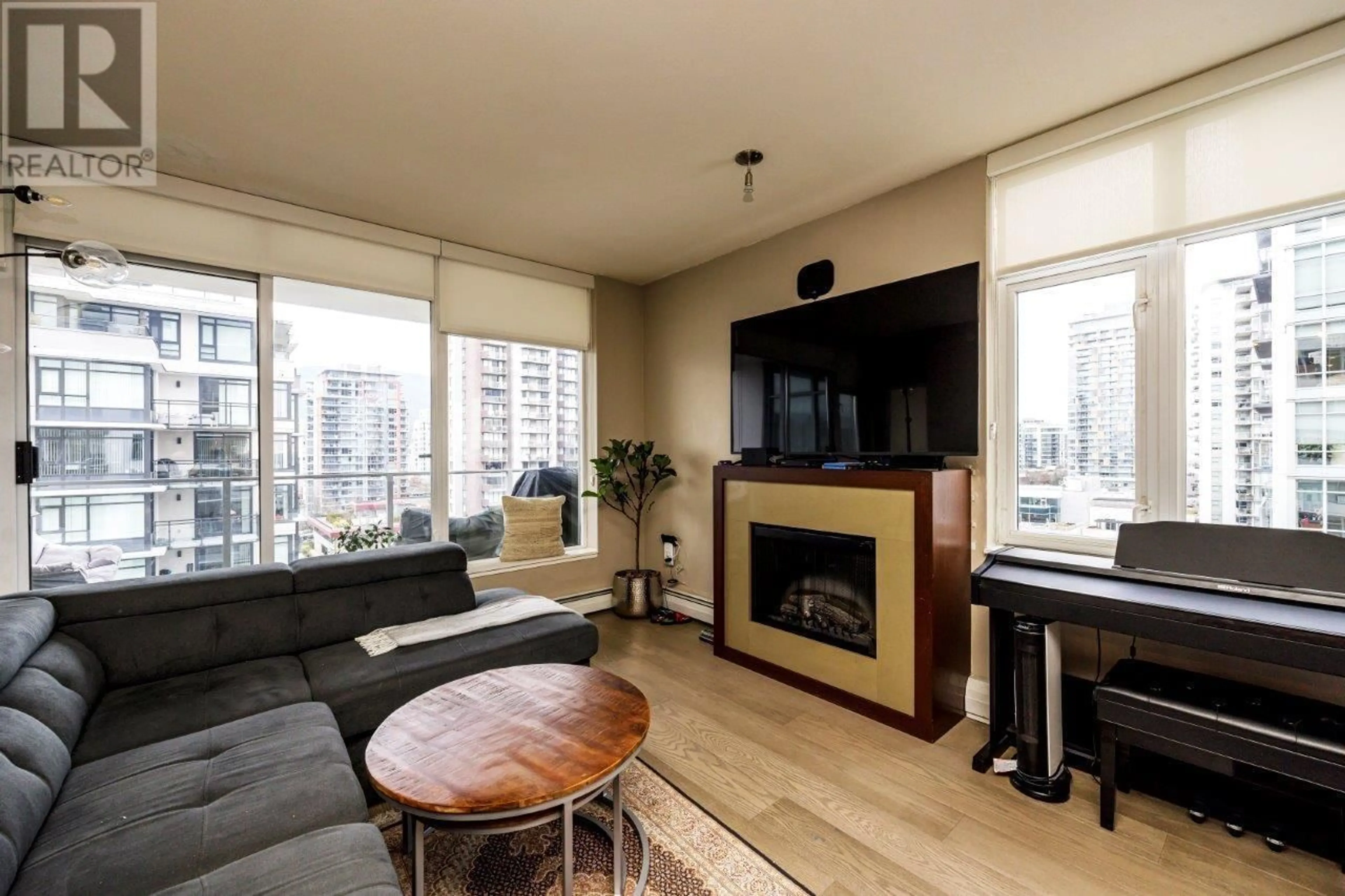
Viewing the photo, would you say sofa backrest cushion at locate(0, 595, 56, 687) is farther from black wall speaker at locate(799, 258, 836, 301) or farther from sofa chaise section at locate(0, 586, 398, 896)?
black wall speaker at locate(799, 258, 836, 301)

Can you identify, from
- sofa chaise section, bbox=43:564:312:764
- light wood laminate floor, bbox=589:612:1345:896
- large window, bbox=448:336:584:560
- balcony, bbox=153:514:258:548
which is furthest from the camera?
large window, bbox=448:336:584:560

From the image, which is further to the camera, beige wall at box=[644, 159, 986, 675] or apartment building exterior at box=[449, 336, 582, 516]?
apartment building exterior at box=[449, 336, 582, 516]

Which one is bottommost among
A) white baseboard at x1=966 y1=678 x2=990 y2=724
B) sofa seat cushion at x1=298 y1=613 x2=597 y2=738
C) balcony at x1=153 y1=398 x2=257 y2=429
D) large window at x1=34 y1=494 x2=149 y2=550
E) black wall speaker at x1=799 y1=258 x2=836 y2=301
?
white baseboard at x1=966 y1=678 x2=990 y2=724

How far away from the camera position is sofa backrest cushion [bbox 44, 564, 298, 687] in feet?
6.55

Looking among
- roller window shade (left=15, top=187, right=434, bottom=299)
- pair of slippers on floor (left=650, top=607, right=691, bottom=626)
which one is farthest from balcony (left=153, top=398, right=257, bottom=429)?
pair of slippers on floor (left=650, top=607, right=691, bottom=626)

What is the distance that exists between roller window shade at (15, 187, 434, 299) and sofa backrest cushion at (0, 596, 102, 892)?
1.74 meters

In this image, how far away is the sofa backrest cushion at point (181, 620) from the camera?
1995mm

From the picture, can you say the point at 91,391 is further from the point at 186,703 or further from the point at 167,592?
the point at 186,703

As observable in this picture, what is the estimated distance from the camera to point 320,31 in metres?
1.76

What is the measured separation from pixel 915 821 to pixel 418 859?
1635mm

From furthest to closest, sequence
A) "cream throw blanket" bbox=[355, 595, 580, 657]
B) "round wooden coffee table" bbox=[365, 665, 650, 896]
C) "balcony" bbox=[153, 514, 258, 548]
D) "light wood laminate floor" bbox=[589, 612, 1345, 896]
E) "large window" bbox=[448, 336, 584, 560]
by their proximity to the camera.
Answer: "large window" bbox=[448, 336, 584, 560] → "balcony" bbox=[153, 514, 258, 548] → "cream throw blanket" bbox=[355, 595, 580, 657] → "light wood laminate floor" bbox=[589, 612, 1345, 896] → "round wooden coffee table" bbox=[365, 665, 650, 896]

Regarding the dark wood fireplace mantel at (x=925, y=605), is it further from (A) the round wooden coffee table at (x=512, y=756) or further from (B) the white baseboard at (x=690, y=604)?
(A) the round wooden coffee table at (x=512, y=756)

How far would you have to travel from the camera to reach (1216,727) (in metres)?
1.67

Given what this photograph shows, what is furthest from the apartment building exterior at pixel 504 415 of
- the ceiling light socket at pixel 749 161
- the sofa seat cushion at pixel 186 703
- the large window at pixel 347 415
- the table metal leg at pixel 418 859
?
the table metal leg at pixel 418 859
